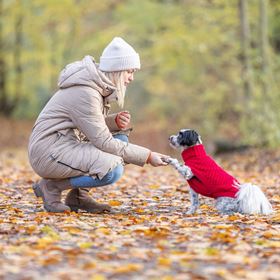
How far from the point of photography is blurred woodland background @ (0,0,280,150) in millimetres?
18375

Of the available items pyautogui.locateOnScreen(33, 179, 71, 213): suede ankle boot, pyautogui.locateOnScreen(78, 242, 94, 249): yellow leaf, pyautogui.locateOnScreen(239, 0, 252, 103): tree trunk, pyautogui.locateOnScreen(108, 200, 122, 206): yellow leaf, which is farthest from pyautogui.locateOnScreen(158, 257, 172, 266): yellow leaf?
pyautogui.locateOnScreen(239, 0, 252, 103): tree trunk

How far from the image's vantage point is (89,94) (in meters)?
6.82

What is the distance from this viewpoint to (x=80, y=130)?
22.7 feet

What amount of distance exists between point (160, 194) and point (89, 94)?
8.98 ft

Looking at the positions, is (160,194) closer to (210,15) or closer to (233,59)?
(210,15)

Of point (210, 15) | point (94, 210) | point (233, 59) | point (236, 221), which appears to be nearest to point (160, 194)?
point (94, 210)

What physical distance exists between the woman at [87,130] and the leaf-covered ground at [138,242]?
1.46 ft

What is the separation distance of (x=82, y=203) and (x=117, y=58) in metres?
1.51

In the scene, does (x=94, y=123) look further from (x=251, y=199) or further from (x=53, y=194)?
(x=251, y=199)

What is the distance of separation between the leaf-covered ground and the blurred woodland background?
9626mm

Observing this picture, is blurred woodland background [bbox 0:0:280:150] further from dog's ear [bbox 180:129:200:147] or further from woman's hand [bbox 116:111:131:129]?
dog's ear [bbox 180:129:200:147]

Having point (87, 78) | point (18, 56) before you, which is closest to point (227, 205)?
point (87, 78)

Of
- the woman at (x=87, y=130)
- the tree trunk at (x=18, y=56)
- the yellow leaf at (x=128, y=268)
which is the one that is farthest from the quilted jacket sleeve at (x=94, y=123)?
the tree trunk at (x=18, y=56)

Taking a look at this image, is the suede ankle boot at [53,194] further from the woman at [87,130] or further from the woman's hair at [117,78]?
the woman's hair at [117,78]
